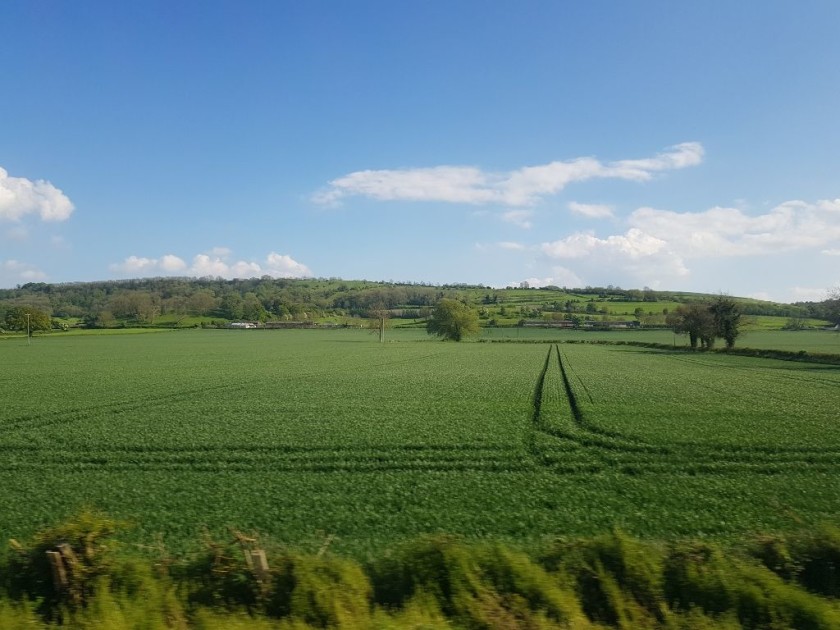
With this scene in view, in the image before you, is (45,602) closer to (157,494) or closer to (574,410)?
(157,494)

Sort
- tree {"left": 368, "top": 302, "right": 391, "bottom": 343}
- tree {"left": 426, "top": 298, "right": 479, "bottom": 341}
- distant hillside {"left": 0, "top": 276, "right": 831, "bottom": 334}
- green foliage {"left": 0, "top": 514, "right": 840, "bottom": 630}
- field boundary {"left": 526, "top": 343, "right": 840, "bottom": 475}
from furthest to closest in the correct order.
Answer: distant hillside {"left": 0, "top": 276, "right": 831, "bottom": 334} → tree {"left": 426, "top": 298, "right": 479, "bottom": 341} → tree {"left": 368, "top": 302, "right": 391, "bottom": 343} → field boundary {"left": 526, "top": 343, "right": 840, "bottom": 475} → green foliage {"left": 0, "top": 514, "right": 840, "bottom": 630}

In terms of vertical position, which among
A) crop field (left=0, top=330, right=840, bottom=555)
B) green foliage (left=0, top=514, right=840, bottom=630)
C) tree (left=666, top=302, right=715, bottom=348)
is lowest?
Result: crop field (left=0, top=330, right=840, bottom=555)

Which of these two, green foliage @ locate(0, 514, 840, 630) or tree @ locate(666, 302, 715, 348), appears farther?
tree @ locate(666, 302, 715, 348)

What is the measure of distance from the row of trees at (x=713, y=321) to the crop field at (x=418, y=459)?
49.4m

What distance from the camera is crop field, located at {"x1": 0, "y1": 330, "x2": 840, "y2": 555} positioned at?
1235 cm

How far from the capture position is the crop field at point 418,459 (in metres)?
12.4

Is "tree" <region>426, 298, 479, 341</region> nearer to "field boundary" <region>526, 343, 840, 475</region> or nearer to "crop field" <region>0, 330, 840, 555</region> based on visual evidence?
"crop field" <region>0, 330, 840, 555</region>

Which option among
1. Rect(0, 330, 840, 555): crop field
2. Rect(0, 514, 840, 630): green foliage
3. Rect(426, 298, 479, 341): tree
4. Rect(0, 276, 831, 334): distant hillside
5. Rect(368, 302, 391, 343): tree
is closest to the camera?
Rect(0, 514, 840, 630): green foliage

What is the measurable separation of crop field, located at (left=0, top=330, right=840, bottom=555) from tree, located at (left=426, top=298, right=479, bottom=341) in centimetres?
8127

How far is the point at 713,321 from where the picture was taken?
85.6m

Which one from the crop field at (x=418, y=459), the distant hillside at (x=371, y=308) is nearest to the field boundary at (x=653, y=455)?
the crop field at (x=418, y=459)

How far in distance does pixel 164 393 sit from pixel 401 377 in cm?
1713

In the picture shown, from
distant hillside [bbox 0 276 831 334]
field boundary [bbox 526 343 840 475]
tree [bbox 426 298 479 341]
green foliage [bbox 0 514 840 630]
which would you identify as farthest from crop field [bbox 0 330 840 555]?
distant hillside [bbox 0 276 831 334]

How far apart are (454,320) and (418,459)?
10198 centimetres
